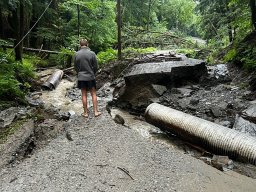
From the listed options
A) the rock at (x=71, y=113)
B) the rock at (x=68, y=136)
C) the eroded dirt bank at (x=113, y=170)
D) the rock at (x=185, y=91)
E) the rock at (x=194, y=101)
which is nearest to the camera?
the eroded dirt bank at (x=113, y=170)

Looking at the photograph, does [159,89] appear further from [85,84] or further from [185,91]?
[85,84]

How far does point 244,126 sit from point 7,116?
6441 millimetres

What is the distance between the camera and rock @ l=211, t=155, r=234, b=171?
6.14 metres

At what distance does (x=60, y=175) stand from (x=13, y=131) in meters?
2.51

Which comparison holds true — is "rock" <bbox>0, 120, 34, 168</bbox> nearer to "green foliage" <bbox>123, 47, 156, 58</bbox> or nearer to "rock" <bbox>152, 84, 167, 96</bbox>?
"rock" <bbox>152, 84, 167, 96</bbox>

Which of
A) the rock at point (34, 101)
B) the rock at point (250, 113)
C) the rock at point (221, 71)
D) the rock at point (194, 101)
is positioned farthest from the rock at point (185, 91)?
the rock at point (34, 101)

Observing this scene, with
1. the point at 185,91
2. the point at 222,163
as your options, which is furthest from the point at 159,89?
the point at 222,163

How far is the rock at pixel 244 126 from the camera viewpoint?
755 centimetres

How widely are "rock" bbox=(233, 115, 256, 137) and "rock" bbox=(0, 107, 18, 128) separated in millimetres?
5938

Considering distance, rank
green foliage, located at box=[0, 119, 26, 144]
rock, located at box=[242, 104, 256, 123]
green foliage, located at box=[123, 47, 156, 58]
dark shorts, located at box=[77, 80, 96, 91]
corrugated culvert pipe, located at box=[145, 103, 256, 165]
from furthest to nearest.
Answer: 1. green foliage, located at box=[123, 47, 156, 58]
2. dark shorts, located at box=[77, 80, 96, 91]
3. rock, located at box=[242, 104, 256, 123]
4. green foliage, located at box=[0, 119, 26, 144]
5. corrugated culvert pipe, located at box=[145, 103, 256, 165]

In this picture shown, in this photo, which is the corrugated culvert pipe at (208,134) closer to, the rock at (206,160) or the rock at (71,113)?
the rock at (206,160)

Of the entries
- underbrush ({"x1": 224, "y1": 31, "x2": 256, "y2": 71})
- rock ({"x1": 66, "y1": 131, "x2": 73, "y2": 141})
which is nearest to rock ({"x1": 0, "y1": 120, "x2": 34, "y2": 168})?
rock ({"x1": 66, "y1": 131, "x2": 73, "y2": 141})

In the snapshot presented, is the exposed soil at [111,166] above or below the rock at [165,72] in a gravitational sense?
below

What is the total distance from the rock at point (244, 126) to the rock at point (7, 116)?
5938 millimetres
